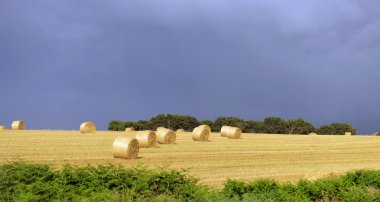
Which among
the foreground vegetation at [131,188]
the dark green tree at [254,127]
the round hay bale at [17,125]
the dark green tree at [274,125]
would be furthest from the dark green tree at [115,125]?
the foreground vegetation at [131,188]

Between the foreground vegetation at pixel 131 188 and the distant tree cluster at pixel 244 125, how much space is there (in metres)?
46.2

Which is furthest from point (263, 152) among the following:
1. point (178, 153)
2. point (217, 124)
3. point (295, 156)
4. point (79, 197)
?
point (217, 124)

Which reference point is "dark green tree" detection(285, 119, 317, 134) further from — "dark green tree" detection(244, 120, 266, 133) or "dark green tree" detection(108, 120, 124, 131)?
"dark green tree" detection(108, 120, 124, 131)

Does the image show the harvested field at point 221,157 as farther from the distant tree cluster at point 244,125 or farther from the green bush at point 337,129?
the green bush at point 337,129

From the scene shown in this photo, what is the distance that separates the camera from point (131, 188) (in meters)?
13.0

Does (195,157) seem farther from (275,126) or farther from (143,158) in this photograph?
(275,126)

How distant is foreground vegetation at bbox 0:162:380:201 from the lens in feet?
40.0

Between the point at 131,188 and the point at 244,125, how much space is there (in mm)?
48958

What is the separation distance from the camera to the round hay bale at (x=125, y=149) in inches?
1021

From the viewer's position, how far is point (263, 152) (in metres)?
32.3

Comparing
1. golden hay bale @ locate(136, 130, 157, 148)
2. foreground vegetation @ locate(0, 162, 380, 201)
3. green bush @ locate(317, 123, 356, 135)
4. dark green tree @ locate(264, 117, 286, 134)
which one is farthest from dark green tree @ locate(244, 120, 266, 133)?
foreground vegetation @ locate(0, 162, 380, 201)

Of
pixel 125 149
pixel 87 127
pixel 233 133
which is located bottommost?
pixel 125 149

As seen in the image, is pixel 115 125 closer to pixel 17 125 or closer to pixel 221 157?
pixel 17 125

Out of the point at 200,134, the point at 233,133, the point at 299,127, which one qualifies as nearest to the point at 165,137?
the point at 200,134
